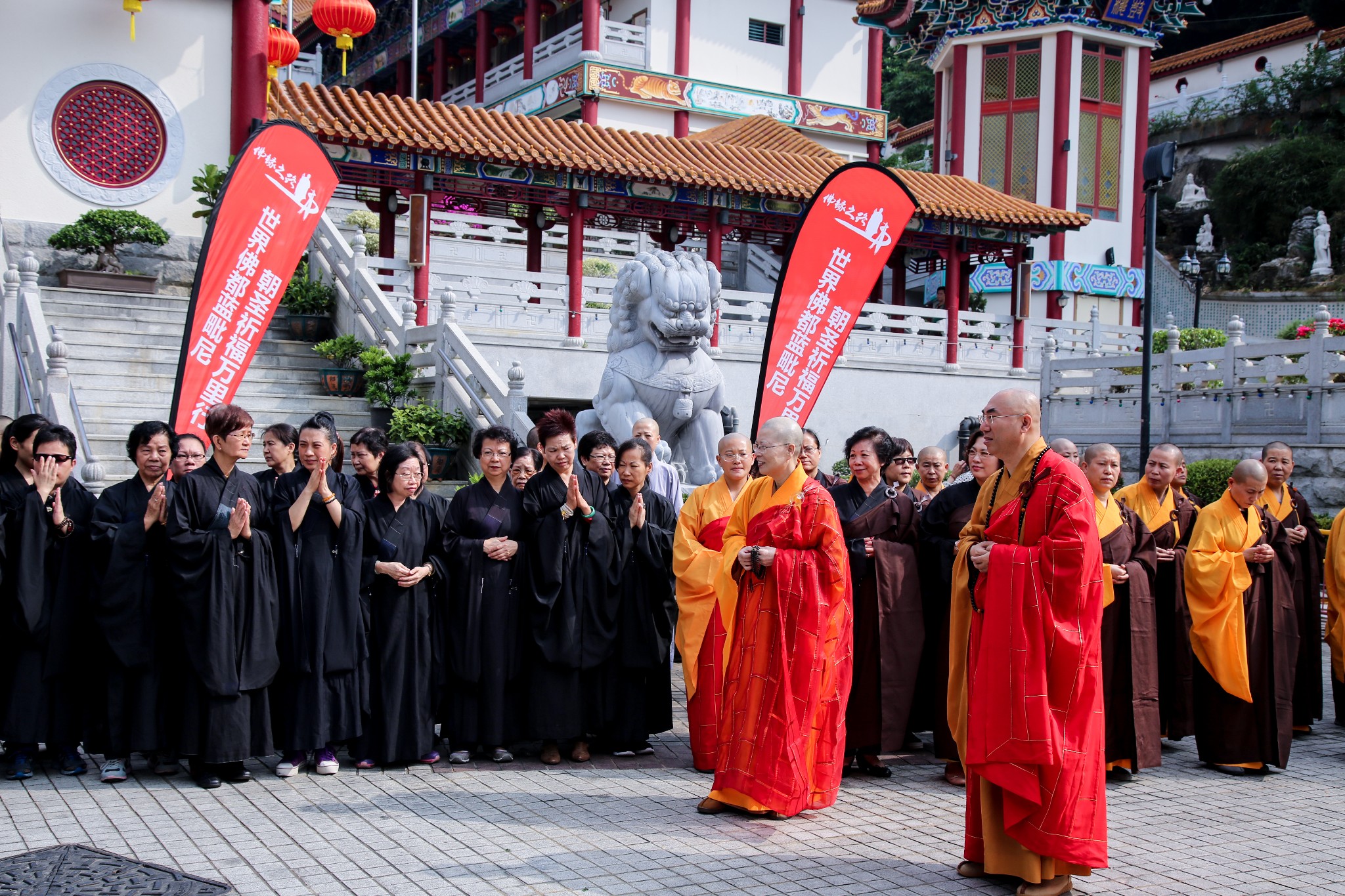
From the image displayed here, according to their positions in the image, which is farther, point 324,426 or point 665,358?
point 665,358

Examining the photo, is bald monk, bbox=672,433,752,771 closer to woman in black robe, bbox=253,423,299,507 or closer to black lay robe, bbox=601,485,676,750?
black lay robe, bbox=601,485,676,750

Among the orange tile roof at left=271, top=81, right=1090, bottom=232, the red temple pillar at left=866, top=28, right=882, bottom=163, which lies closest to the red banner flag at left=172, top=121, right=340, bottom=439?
the orange tile roof at left=271, top=81, right=1090, bottom=232

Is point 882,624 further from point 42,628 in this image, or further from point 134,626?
point 42,628

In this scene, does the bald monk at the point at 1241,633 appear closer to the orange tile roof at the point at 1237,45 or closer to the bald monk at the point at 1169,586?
the bald monk at the point at 1169,586

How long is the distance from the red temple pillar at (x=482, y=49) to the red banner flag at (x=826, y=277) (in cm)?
1894

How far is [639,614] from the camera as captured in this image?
5770 mm

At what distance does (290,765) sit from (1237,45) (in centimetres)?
3058

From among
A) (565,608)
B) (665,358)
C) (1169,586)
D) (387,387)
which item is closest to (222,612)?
(565,608)

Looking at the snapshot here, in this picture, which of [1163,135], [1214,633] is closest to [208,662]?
[1214,633]

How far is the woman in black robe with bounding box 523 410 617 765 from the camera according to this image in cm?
557

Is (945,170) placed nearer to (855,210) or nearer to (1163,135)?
(1163,135)

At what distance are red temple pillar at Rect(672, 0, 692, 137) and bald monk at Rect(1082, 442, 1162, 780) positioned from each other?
58.1ft

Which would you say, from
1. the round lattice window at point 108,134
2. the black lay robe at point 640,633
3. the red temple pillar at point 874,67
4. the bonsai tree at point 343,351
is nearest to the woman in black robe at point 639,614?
the black lay robe at point 640,633

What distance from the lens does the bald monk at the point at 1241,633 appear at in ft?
19.1
